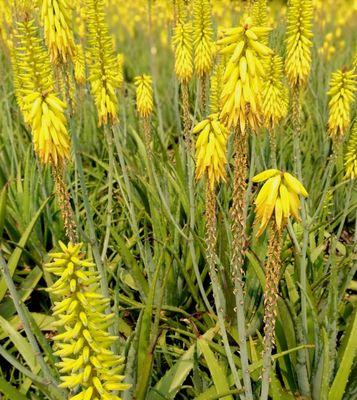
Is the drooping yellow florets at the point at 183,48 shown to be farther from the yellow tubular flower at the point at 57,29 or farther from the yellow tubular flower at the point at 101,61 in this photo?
the yellow tubular flower at the point at 57,29

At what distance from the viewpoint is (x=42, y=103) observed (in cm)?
191

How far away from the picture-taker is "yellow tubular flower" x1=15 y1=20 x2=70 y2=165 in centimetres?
180

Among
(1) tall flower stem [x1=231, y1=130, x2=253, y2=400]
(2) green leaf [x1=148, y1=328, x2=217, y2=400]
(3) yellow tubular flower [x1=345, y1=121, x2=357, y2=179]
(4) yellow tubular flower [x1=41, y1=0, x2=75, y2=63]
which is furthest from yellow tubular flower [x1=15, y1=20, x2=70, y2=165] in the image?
(3) yellow tubular flower [x1=345, y1=121, x2=357, y2=179]

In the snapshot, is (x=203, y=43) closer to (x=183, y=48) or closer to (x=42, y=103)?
(x=183, y=48)

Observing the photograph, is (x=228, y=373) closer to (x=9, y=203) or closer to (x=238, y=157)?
(x=238, y=157)

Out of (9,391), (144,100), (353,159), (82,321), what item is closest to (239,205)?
(82,321)

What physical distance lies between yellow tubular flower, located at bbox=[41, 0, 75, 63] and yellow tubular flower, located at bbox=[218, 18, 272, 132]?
2.57 ft

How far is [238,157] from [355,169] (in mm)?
1469

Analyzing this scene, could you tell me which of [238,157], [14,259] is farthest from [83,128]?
[238,157]

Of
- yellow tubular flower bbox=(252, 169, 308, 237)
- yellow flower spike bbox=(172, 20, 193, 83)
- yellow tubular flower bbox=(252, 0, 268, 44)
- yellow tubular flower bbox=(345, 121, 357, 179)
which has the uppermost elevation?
yellow tubular flower bbox=(252, 0, 268, 44)

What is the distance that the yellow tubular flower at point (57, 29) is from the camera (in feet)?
6.88

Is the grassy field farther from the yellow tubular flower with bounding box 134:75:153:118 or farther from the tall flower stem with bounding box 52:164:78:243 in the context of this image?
the yellow tubular flower with bounding box 134:75:153:118

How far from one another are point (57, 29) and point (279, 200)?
117 cm

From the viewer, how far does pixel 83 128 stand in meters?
5.64
